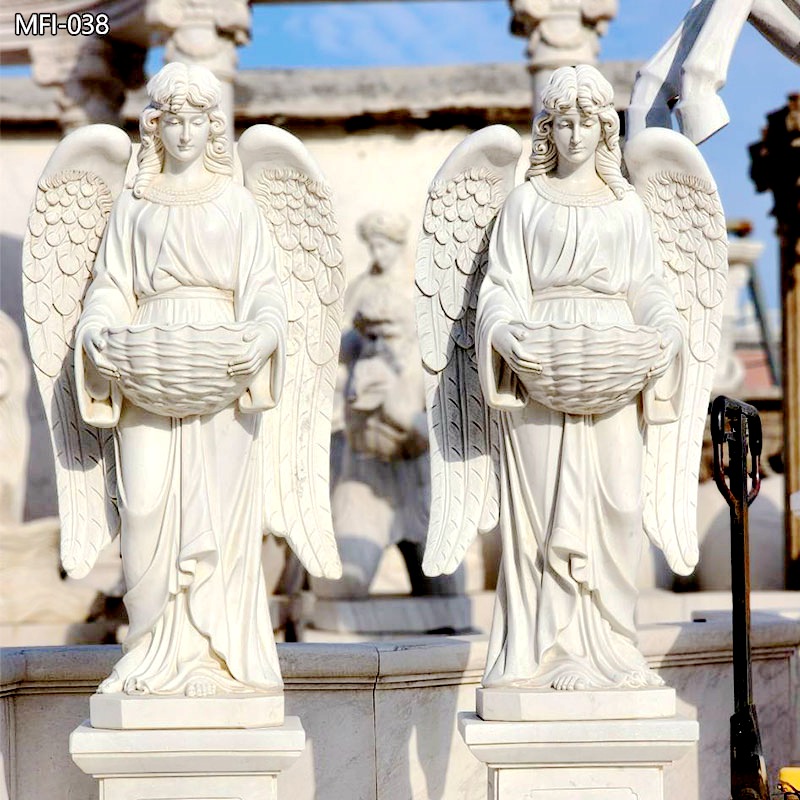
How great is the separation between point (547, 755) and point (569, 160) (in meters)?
1.71

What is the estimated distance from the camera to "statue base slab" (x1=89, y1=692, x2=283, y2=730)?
497cm

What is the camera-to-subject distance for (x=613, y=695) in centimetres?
505

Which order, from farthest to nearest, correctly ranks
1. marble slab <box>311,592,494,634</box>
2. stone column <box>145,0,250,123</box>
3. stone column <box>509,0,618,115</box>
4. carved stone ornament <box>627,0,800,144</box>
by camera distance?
1. stone column <box>145,0,250,123</box>
2. stone column <box>509,0,618,115</box>
3. marble slab <box>311,592,494,634</box>
4. carved stone ornament <box>627,0,800,144</box>

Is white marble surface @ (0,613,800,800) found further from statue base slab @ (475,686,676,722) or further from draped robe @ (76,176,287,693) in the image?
statue base slab @ (475,686,676,722)

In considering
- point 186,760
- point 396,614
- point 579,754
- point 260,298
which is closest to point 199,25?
point 396,614

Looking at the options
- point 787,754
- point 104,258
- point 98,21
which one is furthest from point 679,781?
point 98,21

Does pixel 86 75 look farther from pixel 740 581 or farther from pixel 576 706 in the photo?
pixel 576 706

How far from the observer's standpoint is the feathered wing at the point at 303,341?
5.37 metres

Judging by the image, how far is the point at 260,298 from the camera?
5.14m

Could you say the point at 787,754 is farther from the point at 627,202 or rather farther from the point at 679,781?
the point at 627,202

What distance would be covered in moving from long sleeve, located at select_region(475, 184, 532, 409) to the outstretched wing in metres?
0.14

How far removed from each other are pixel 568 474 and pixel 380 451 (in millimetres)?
3506

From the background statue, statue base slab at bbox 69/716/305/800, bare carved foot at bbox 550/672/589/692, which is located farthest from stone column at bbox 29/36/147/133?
bare carved foot at bbox 550/672/589/692

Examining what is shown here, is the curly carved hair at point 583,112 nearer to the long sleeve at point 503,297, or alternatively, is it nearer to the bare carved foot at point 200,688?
the long sleeve at point 503,297
